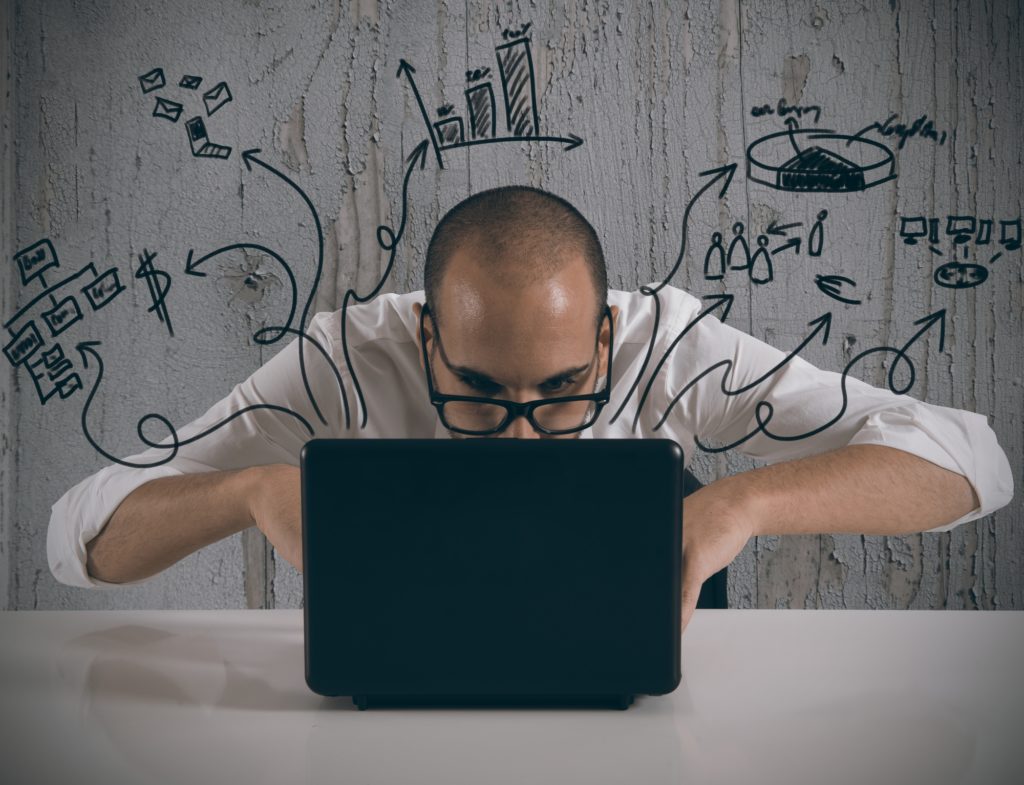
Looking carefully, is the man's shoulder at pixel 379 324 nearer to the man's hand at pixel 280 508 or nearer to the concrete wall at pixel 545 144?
the concrete wall at pixel 545 144

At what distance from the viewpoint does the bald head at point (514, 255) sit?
0.82 m

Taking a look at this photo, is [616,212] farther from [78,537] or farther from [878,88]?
[78,537]

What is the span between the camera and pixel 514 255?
0.84 m

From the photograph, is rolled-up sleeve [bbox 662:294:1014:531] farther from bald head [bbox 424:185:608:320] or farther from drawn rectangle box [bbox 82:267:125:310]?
drawn rectangle box [bbox 82:267:125:310]

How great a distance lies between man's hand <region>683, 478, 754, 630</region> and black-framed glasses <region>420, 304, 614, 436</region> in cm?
13

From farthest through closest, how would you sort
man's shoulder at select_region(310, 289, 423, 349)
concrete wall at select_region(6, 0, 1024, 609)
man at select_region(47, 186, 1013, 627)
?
concrete wall at select_region(6, 0, 1024, 609) → man's shoulder at select_region(310, 289, 423, 349) → man at select_region(47, 186, 1013, 627)

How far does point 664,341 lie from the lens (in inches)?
52.6

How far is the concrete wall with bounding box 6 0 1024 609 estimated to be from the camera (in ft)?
4.80

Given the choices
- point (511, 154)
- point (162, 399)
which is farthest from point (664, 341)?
point (162, 399)

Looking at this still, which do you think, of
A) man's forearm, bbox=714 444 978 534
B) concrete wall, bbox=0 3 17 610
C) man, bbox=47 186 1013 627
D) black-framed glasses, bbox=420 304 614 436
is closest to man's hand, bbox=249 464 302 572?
man, bbox=47 186 1013 627

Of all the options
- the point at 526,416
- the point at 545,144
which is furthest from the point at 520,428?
the point at 545,144

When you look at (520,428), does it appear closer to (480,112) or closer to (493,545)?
(493,545)

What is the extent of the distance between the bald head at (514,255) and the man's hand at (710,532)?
228mm

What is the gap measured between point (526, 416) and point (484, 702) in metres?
0.30
